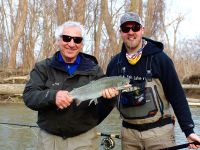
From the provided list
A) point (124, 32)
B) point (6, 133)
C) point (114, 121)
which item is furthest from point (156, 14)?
point (124, 32)

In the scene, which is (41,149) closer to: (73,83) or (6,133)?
(73,83)

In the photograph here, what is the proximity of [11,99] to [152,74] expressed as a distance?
16902 millimetres

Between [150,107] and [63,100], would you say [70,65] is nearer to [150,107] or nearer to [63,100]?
[63,100]

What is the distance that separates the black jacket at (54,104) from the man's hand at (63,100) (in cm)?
11

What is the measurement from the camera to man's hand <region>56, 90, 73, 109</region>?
387 centimetres

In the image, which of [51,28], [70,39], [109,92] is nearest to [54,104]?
[109,92]

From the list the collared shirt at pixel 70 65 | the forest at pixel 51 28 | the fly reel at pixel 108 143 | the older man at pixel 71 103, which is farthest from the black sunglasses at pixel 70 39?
the forest at pixel 51 28

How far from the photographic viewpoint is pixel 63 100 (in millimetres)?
3873

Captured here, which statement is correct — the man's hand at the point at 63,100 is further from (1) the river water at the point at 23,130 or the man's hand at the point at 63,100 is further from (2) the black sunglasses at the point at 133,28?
(1) the river water at the point at 23,130

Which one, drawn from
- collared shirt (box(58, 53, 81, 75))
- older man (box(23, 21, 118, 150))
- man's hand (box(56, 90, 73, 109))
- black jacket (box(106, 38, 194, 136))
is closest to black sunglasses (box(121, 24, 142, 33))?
black jacket (box(106, 38, 194, 136))

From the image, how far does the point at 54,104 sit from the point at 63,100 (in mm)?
156

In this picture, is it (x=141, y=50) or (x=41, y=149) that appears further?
(x=141, y=50)

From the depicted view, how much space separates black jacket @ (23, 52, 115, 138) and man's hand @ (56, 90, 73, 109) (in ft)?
0.37

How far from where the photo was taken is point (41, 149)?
14.2 feet
